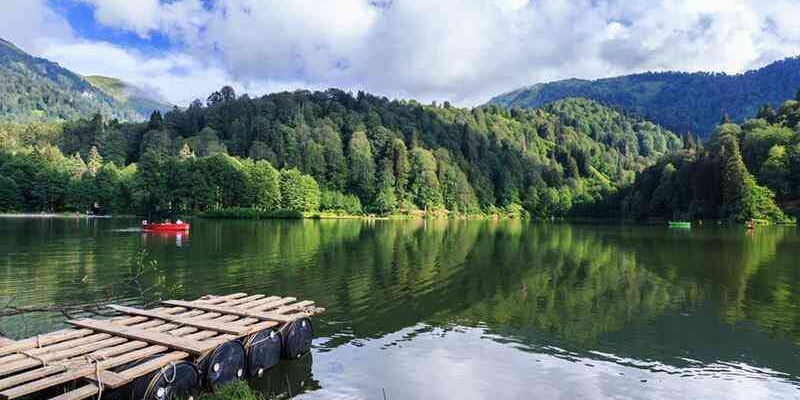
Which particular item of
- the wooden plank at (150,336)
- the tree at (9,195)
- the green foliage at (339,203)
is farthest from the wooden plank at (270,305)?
the green foliage at (339,203)

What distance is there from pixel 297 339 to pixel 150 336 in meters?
5.58

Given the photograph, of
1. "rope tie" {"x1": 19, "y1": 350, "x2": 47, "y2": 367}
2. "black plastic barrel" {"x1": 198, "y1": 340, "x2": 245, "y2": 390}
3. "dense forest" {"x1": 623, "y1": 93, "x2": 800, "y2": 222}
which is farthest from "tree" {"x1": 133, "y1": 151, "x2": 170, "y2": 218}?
"dense forest" {"x1": 623, "y1": 93, "x2": 800, "y2": 222}

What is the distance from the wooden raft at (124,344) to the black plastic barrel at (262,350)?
318mm

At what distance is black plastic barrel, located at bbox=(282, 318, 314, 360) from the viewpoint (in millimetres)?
19469

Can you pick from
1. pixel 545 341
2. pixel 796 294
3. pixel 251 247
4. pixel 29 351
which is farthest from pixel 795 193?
pixel 29 351

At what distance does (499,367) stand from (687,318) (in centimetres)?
1470

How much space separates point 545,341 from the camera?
78.6ft

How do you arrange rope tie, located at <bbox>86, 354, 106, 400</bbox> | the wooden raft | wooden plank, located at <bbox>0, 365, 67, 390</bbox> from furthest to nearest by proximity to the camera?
the wooden raft, rope tie, located at <bbox>86, 354, 106, 400</bbox>, wooden plank, located at <bbox>0, 365, 67, 390</bbox>

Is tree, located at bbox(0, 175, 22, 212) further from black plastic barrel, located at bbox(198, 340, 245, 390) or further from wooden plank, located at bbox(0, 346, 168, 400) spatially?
wooden plank, located at bbox(0, 346, 168, 400)

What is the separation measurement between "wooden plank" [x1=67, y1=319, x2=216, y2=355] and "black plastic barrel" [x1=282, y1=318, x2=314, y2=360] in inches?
171

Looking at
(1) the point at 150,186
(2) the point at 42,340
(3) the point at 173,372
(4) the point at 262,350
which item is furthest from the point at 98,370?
(1) the point at 150,186

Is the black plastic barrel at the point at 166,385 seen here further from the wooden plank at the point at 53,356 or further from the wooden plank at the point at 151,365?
the wooden plank at the point at 53,356

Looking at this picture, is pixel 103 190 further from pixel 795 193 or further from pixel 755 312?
pixel 795 193

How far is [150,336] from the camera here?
51.3ft
